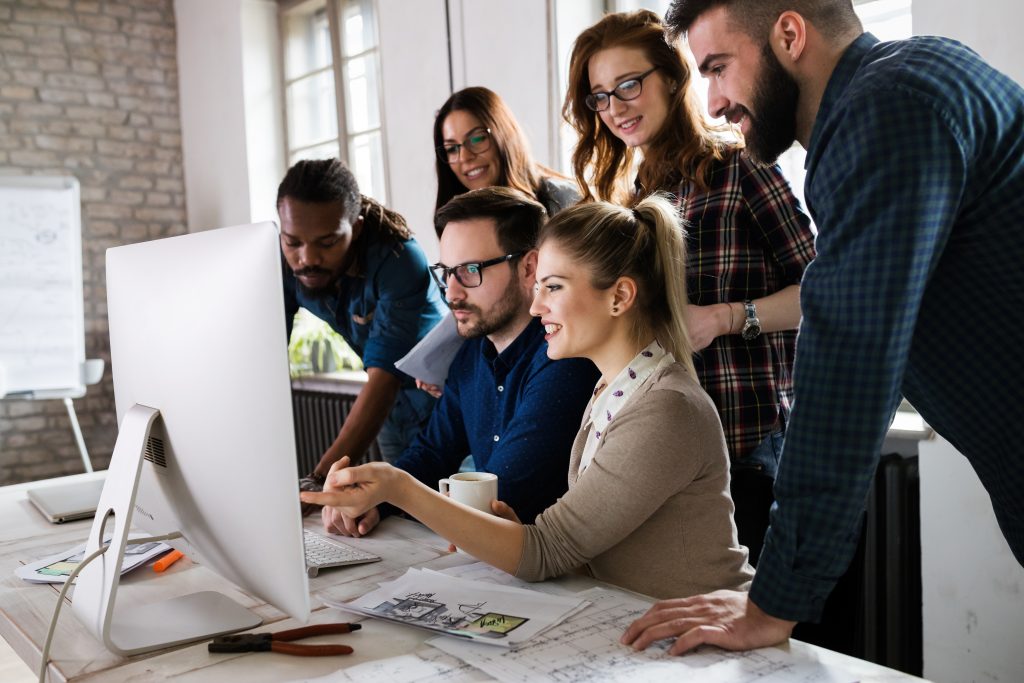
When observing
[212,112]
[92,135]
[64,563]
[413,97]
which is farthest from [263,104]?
[64,563]

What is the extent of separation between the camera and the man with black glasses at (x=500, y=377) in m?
1.57

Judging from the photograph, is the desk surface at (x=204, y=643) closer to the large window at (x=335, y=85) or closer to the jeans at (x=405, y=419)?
the jeans at (x=405, y=419)

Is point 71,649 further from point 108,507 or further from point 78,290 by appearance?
point 78,290

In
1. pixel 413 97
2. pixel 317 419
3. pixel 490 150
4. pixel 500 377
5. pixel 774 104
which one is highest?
pixel 413 97

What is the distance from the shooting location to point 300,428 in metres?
4.42

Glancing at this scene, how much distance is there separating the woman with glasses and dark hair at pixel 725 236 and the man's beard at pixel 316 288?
0.91 m

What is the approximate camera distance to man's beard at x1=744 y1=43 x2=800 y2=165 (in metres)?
1.16

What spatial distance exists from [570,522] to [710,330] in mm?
603

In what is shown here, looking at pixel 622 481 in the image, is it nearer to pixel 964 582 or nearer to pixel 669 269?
pixel 669 269

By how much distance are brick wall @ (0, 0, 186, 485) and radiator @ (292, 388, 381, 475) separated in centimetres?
164

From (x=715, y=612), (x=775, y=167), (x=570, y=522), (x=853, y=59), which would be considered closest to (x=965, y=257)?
(x=853, y=59)

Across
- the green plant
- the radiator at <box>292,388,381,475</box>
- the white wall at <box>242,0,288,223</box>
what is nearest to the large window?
the white wall at <box>242,0,288,223</box>

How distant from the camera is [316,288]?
8.27 ft

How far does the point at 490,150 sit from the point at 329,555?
1.29m
